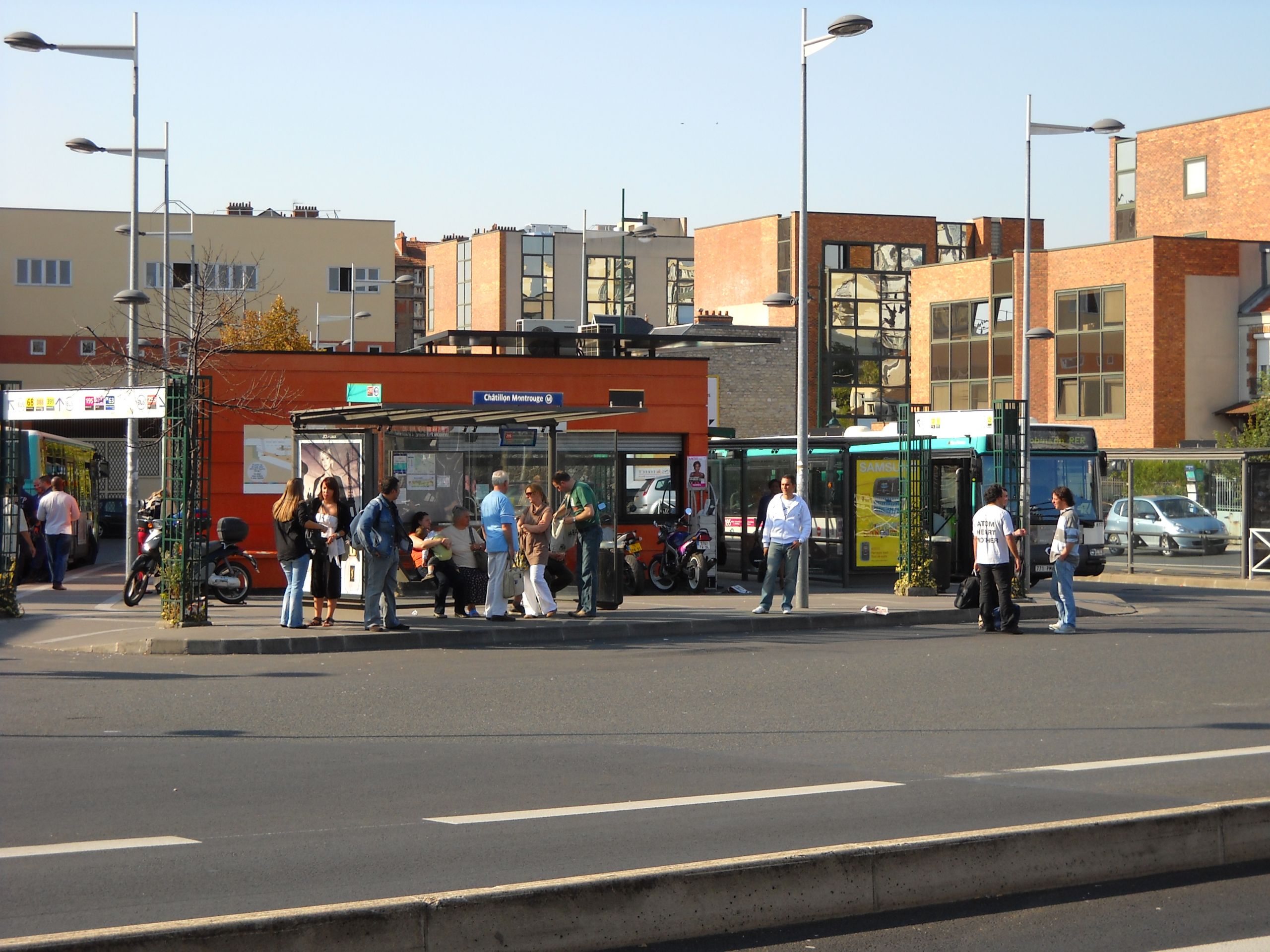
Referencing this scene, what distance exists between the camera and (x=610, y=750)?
32.4ft

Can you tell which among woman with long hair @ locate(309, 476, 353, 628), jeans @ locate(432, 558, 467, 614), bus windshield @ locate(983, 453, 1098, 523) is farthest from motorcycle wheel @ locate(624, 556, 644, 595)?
bus windshield @ locate(983, 453, 1098, 523)

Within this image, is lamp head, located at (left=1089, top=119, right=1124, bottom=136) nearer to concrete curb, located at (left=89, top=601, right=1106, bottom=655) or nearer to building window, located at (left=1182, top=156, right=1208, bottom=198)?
concrete curb, located at (left=89, top=601, right=1106, bottom=655)

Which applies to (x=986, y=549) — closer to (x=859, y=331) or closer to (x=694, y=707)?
(x=694, y=707)

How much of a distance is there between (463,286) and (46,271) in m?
46.8

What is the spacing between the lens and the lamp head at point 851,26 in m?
20.5

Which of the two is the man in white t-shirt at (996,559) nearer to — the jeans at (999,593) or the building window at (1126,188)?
the jeans at (999,593)

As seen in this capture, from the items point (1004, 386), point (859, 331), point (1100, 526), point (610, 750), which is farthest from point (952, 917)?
point (859, 331)

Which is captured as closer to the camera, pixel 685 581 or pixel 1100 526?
pixel 685 581

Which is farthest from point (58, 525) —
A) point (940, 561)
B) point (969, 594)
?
point (969, 594)

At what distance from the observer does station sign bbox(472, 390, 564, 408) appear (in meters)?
21.8

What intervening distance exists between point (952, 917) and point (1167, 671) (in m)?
9.47

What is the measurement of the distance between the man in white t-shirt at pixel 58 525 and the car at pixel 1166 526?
21850 millimetres

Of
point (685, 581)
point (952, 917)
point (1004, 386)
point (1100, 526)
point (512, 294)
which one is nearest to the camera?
point (952, 917)

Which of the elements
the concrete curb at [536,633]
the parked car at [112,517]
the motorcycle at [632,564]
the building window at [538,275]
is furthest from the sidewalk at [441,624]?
the building window at [538,275]
